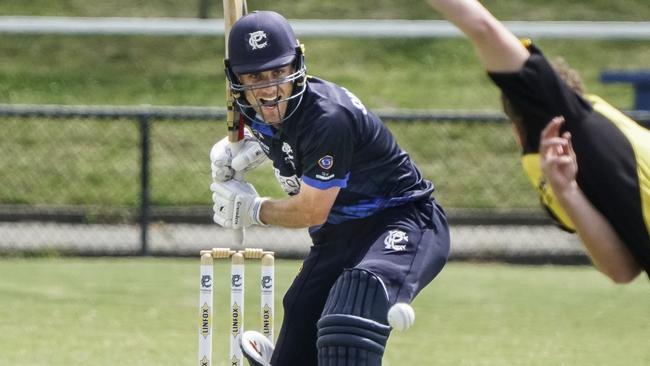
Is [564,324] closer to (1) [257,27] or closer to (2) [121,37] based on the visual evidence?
(1) [257,27]

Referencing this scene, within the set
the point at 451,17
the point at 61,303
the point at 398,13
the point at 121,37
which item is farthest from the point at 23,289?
the point at 398,13

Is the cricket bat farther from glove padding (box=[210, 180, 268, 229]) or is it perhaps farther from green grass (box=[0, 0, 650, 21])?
green grass (box=[0, 0, 650, 21])

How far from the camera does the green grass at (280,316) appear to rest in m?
7.46

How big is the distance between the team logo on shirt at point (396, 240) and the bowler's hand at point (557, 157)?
1.49 meters

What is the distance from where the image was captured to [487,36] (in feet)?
12.3

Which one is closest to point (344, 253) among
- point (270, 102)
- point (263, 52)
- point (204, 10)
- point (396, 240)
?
point (396, 240)

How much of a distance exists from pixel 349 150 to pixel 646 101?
8.95 metres

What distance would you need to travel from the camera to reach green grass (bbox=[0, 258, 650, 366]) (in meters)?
7.46

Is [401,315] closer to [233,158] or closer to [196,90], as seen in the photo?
[233,158]

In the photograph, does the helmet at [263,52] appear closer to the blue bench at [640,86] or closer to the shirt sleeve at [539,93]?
the shirt sleeve at [539,93]

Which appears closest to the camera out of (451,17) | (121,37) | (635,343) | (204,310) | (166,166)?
(451,17)

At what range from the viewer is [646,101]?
44.3ft

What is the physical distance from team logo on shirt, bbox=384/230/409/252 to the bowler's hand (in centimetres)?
149

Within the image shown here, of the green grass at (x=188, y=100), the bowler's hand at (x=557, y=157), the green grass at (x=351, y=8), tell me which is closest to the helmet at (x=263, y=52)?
the bowler's hand at (x=557, y=157)
